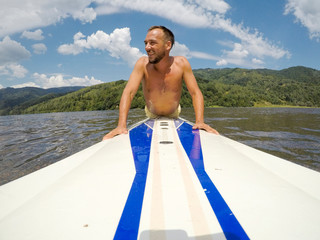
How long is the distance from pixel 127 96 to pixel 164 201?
2.50 metres

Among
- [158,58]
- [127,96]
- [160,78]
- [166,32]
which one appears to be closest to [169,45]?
[166,32]

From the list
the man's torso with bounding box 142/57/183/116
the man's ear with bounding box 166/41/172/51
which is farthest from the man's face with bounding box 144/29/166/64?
the man's torso with bounding box 142/57/183/116

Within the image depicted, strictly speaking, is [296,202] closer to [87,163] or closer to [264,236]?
[264,236]

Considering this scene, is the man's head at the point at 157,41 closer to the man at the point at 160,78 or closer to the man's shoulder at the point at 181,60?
the man at the point at 160,78

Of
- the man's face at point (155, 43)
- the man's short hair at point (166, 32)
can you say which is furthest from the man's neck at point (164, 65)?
the man's short hair at point (166, 32)

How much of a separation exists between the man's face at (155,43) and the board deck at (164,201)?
2.34 m

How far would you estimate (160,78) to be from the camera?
12.6 feet

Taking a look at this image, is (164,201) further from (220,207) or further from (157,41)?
(157,41)

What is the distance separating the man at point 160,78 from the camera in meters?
3.20

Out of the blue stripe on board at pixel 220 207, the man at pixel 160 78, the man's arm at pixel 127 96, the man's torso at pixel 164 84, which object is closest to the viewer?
the blue stripe on board at pixel 220 207

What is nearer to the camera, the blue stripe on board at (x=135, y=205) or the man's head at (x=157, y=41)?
the blue stripe on board at (x=135, y=205)

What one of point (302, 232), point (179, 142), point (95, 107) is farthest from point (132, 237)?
point (95, 107)

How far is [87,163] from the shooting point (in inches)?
59.5

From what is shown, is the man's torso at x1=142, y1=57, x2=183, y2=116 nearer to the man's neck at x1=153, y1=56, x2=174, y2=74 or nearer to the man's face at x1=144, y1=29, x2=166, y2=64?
the man's neck at x1=153, y1=56, x2=174, y2=74
